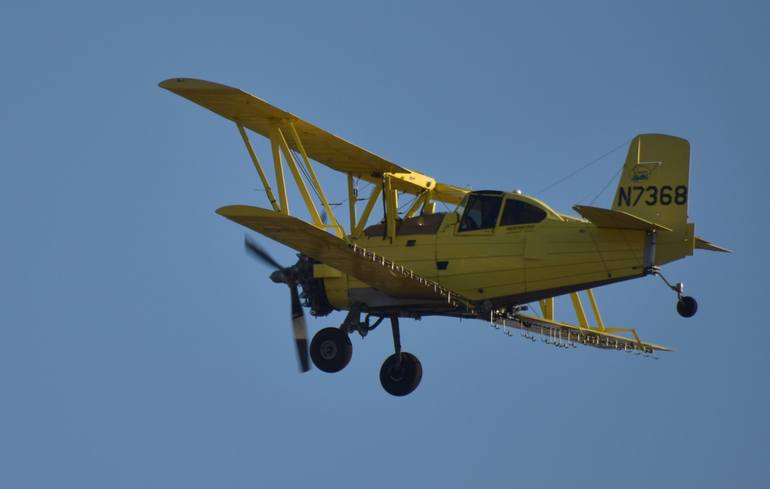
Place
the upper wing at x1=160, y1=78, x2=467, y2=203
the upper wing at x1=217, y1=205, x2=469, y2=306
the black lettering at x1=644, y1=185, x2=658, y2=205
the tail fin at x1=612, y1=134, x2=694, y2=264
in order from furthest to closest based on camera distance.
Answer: the upper wing at x1=160, y1=78, x2=467, y2=203, the black lettering at x1=644, y1=185, x2=658, y2=205, the tail fin at x1=612, y1=134, x2=694, y2=264, the upper wing at x1=217, y1=205, x2=469, y2=306

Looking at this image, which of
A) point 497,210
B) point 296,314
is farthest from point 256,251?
point 497,210

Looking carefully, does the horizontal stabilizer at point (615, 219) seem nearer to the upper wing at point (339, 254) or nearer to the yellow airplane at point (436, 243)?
the yellow airplane at point (436, 243)

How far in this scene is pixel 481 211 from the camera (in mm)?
29422

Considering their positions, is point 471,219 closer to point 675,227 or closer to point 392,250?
point 392,250

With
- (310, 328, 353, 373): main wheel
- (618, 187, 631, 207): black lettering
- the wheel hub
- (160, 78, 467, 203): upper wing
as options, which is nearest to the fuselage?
(618, 187, 631, 207): black lettering

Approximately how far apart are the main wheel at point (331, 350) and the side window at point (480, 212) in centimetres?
292

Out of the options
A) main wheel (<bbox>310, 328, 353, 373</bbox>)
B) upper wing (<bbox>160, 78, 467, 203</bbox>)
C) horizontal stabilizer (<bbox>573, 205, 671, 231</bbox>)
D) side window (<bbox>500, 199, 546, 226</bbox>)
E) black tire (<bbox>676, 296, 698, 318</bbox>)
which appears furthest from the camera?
main wheel (<bbox>310, 328, 353, 373</bbox>)

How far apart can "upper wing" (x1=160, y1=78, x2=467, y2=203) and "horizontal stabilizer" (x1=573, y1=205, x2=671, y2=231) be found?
15.2 ft

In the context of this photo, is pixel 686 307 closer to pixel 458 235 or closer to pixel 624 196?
pixel 624 196

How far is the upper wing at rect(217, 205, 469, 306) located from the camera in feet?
89.0

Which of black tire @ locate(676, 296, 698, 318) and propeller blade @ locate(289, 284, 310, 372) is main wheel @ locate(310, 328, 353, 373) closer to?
propeller blade @ locate(289, 284, 310, 372)

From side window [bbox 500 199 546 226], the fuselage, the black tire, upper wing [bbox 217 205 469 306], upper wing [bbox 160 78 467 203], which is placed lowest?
the black tire

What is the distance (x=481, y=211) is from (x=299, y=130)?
387 centimetres

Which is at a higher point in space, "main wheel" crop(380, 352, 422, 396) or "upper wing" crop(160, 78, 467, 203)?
"upper wing" crop(160, 78, 467, 203)
